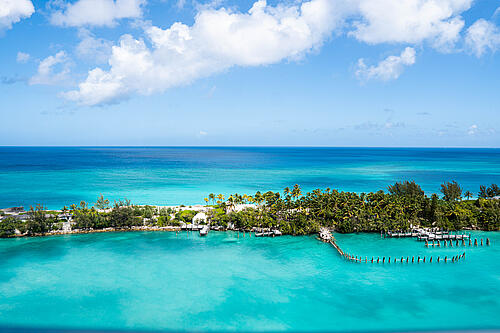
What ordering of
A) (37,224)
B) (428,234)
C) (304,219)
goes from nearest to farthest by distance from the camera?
(428,234)
(37,224)
(304,219)

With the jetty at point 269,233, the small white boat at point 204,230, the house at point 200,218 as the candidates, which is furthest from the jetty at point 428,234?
the house at point 200,218

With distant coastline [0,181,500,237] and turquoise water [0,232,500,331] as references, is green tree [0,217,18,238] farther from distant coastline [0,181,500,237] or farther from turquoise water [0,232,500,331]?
turquoise water [0,232,500,331]

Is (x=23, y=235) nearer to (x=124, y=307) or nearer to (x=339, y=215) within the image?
(x=124, y=307)

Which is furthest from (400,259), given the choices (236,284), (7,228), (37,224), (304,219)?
(7,228)

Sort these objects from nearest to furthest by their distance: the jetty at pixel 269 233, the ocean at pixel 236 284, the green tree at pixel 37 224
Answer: the ocean at pixel 236 284 < the green tree at pixel 37 224 < the jetty at pixel 269 233

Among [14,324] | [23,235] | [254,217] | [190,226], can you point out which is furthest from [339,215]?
[23,235]


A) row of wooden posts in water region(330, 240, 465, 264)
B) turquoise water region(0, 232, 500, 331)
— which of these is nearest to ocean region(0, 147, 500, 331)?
turquoise water region(0, 232, 500, 331)

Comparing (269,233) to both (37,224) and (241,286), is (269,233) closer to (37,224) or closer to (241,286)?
(241,286)

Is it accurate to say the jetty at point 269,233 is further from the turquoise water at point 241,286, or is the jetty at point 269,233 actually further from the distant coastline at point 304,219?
the turquoise water at point 241,286
